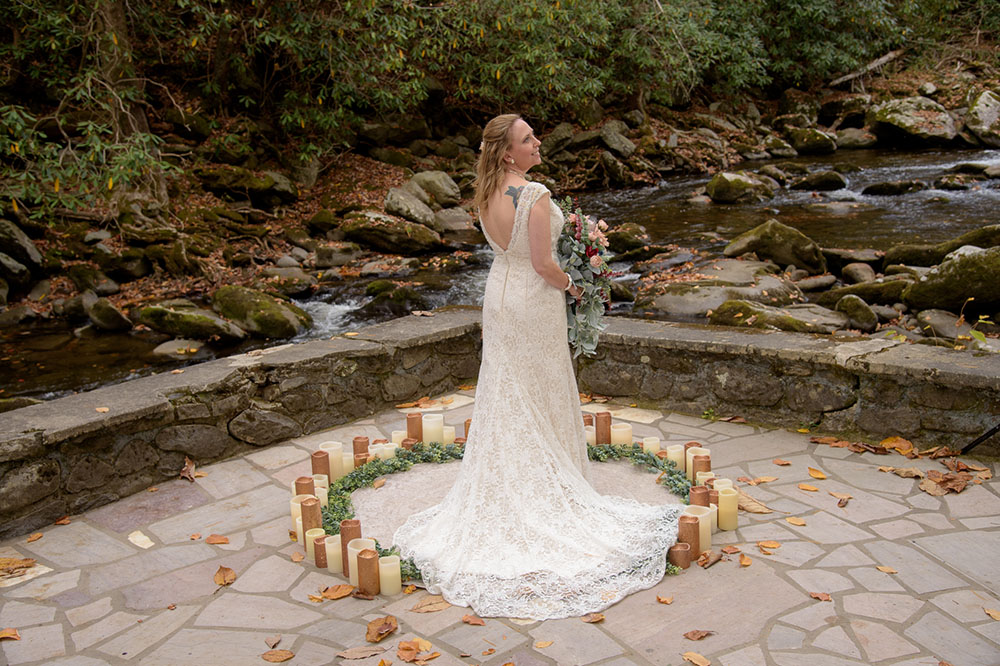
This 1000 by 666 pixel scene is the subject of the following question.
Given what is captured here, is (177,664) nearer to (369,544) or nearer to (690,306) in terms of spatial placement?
(369,544)

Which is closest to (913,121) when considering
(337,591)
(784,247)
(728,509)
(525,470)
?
(784,247)

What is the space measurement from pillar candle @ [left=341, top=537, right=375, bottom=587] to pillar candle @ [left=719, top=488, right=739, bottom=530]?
177 centimetres

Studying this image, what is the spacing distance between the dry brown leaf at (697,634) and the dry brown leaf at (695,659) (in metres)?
0.11

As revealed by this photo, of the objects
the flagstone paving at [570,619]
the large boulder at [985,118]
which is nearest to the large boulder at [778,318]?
the flagstone paving at [570,619]

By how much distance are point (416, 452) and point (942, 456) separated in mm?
3207

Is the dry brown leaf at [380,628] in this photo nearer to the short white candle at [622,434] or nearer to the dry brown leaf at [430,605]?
the dry brown leaf at [430,605]

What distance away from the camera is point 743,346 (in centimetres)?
568

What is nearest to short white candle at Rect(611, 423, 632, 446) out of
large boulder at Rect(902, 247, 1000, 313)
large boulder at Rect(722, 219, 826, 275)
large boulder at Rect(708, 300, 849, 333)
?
Answer: large boulder at Rect(708, 300, 849, 333)

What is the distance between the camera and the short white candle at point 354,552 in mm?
3830

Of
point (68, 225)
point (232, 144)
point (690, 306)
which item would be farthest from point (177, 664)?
point (232, 144)

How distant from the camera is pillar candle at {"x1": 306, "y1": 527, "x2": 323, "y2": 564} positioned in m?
4.10

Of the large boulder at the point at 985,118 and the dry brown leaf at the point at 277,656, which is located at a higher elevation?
the large boulder at the point at 985,118

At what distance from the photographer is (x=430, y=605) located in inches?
144

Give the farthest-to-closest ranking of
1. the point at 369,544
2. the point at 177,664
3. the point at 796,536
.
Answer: the point at 796,536 → the point at 369,544 → the point at 177,664
